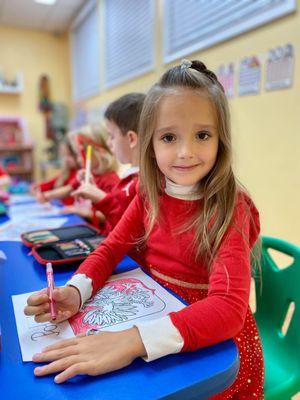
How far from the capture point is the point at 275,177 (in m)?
1.55

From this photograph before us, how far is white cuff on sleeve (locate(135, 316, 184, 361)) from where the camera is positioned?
1.47ft

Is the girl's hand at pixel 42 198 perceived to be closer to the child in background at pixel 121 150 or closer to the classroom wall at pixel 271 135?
the child in background at pixel 121 150

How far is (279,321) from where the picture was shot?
0.81 meters

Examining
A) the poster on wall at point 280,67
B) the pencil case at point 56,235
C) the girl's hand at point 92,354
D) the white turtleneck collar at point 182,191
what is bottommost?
the girl's hand at point 92,354

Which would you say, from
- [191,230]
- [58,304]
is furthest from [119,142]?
[58,304]

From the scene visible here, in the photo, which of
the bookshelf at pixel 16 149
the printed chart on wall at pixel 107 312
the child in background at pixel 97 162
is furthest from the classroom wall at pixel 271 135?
the bookshelf at pixel 16 149

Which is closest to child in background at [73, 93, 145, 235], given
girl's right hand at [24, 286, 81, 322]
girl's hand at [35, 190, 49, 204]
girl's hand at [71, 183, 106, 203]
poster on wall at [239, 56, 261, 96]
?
girl's hand at [71, 183, 106, 203]

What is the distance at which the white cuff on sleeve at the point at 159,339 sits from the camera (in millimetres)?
449

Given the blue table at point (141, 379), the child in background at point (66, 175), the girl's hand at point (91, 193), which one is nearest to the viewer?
the blue table at point (141, 379)

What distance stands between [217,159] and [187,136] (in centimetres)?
9

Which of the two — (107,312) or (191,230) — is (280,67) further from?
(107,312)

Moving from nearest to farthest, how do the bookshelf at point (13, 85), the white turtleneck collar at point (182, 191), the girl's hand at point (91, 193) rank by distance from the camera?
the white turtleneck collar at point (182, 191) → the girl's hand at point (91, 193) → the bookshelf at point (13, 85)

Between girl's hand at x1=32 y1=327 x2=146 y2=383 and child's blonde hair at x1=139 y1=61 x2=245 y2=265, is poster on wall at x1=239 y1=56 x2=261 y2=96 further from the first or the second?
girl's hand at x1=32 y1=327 x2=146 y2=383

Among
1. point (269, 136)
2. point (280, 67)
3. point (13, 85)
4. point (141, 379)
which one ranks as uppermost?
point (13, 85)
